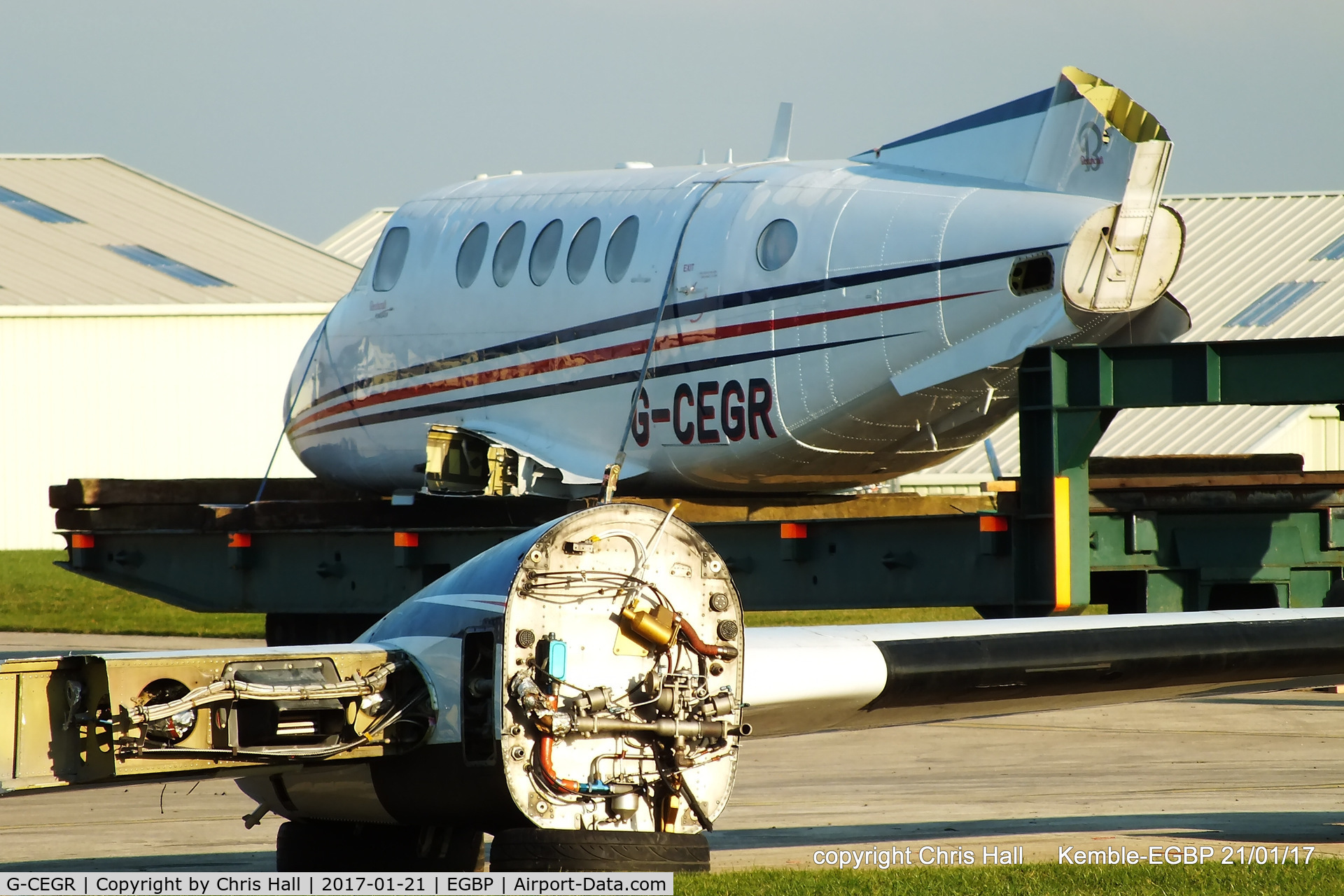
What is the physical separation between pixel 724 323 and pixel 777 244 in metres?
0.75

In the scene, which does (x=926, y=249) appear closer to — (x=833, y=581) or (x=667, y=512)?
(x=833, y=581)

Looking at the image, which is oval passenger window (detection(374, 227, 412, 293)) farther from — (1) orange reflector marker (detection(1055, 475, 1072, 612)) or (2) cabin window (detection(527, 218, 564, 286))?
(1) orange reflector marker (detection(1055, 475, 1072, 612))

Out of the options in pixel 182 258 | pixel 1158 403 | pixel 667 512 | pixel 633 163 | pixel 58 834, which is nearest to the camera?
pixel 667 512

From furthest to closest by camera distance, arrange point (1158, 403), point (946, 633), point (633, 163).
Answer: point (633, 163) → point (1158, 403) → point (946, 633)

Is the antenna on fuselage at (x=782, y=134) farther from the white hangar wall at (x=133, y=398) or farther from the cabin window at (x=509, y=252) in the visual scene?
the white hangar wall at (x=133, y=398)

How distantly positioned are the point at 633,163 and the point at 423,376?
9.22 feet

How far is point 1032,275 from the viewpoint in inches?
463

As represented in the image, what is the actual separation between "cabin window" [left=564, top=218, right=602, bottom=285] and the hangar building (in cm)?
2736

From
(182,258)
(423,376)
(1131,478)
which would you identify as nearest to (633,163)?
(423,376)

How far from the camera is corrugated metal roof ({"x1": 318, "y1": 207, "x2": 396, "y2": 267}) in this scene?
2299 inches

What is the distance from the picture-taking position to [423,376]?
1580cm

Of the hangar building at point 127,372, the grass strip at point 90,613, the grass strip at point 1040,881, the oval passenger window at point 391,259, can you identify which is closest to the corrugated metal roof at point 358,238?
the hangar building at point 127,372

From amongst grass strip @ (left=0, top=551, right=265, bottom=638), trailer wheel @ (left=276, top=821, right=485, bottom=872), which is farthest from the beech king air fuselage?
grass strip @ (left=0, top=551, right=265, bottom=638)

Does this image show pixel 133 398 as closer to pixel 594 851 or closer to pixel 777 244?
pixel 777 244
